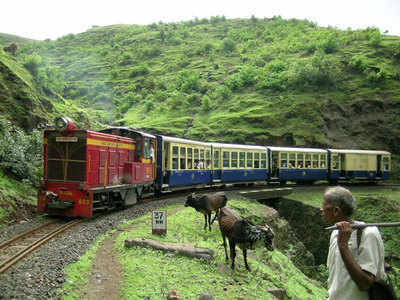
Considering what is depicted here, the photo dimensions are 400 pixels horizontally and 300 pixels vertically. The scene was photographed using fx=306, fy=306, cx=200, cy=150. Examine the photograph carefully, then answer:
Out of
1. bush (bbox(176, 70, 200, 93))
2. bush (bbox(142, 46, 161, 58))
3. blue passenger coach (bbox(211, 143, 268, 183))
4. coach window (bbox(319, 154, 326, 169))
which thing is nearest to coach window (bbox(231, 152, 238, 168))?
blue passenger coach (bbox(211, 143, 268, 183))

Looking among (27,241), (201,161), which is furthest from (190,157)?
(27,241)

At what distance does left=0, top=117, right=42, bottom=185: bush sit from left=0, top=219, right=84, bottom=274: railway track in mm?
4266

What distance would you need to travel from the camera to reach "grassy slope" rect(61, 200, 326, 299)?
573cm

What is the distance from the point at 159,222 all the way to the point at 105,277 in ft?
9.66

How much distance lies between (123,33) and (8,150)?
4359 inches

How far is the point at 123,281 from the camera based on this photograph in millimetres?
5844

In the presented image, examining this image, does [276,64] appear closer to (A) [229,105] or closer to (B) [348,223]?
(A) [229,105]

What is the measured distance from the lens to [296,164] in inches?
999

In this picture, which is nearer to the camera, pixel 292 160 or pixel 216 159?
pixel 216 159

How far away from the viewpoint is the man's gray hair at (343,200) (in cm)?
292

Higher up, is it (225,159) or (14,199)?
(225,159)

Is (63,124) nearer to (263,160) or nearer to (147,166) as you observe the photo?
(147,166)

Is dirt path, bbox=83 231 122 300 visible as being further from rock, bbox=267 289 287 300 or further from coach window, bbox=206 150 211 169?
coach window, bbox=206 150 211 169

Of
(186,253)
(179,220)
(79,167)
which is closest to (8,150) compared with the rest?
(79,167)
